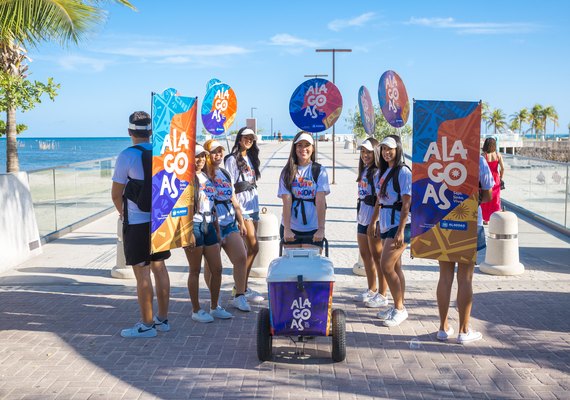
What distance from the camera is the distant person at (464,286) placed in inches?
233

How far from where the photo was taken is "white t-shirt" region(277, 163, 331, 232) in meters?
6.61

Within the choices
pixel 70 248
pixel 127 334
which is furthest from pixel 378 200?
pixel 70 248

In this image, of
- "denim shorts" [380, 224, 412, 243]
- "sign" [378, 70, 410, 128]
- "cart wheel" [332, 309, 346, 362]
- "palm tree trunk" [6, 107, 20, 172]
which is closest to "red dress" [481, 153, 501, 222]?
"sign" [378, 70, 410, 128]

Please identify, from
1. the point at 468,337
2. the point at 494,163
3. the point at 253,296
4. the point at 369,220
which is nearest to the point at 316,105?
the point at 369,220

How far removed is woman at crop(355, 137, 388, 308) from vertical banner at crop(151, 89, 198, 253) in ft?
6.31

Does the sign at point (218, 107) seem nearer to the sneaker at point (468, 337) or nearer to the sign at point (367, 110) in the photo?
the sign at point (367, 110)

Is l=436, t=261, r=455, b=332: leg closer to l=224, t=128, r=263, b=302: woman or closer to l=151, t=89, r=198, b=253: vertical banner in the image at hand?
l=224, t=128, r=263, b=302: woman

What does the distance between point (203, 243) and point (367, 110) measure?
12.2ft

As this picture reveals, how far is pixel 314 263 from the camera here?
539 centimetres

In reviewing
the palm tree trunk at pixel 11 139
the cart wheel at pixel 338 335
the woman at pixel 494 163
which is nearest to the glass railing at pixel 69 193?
Answer: the palm tree trunk at pixel 11 139

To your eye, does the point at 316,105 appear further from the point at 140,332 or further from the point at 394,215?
the point at 140,332

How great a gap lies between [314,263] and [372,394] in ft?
3.68

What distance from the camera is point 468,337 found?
20.0 ft

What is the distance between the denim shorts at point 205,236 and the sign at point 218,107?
2503 millimetres
